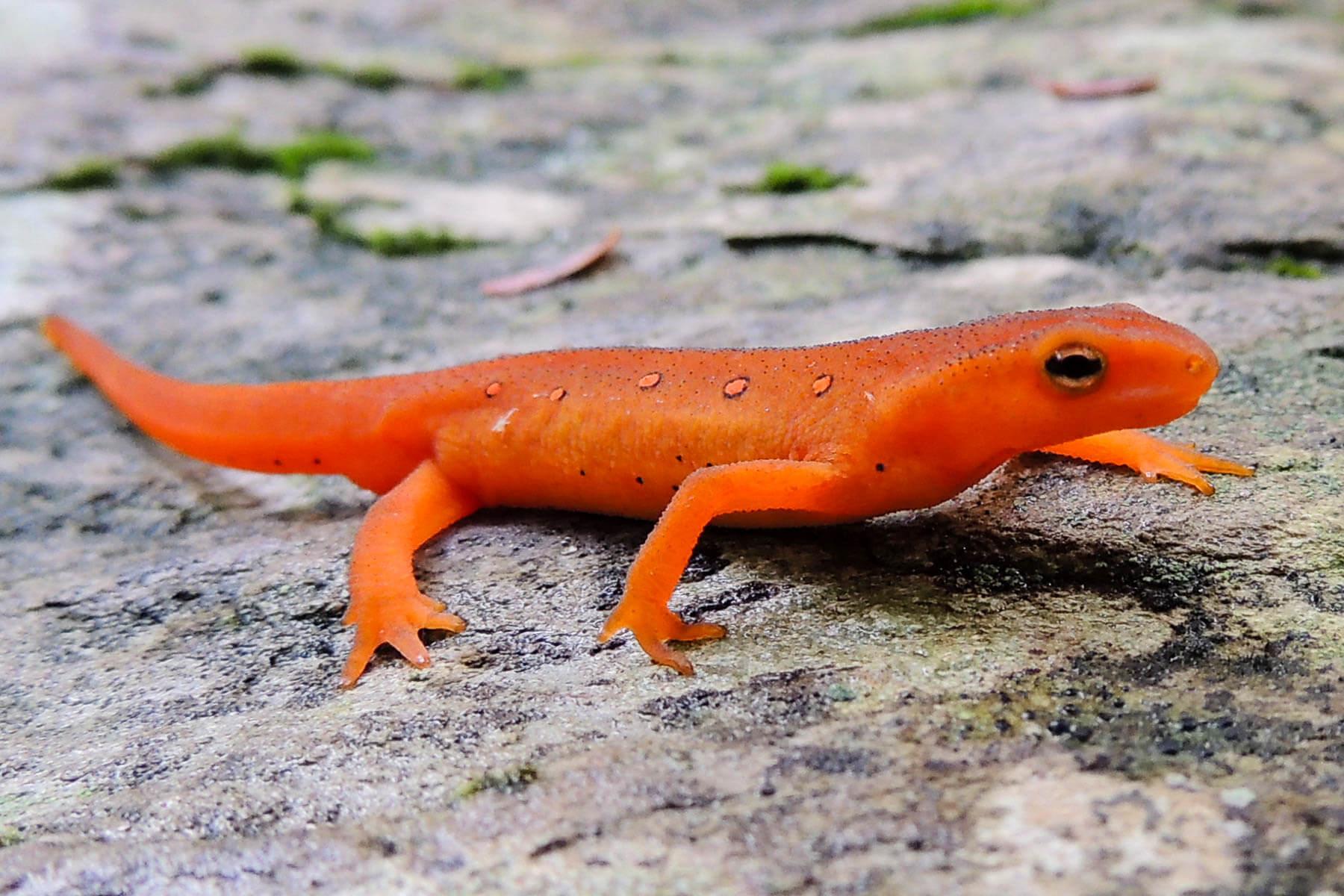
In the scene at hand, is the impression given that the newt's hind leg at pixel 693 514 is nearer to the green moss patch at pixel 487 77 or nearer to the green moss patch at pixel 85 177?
the green moss patch at pixel 85 177

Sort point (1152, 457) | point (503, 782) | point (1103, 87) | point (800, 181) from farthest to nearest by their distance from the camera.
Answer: point (1103, 87) < point (800, 181) < point (1152, 457) < point (503, 782)

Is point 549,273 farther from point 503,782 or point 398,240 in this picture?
point 503,782

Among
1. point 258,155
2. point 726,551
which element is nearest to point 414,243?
point 258,155

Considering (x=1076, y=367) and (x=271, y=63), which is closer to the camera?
(x=1076, y=367)

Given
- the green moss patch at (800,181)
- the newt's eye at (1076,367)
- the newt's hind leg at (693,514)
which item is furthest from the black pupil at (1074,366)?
the green moss patch at (800,181)

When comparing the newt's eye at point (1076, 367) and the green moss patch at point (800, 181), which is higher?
the newt's eye at point (1076, 367)

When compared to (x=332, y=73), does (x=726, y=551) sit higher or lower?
lower

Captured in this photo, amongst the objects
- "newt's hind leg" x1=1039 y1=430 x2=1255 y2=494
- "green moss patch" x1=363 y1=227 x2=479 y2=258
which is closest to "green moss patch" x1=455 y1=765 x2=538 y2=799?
"newt's hind leg" x1=1039 y1=430 x2=1255 y2=494
